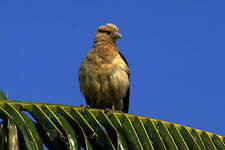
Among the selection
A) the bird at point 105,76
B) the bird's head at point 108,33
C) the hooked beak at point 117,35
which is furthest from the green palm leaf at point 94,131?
the hooked beak at point 117,35

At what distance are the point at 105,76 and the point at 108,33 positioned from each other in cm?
122

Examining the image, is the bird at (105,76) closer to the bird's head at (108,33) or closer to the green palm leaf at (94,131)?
the bird's head at (108,33)

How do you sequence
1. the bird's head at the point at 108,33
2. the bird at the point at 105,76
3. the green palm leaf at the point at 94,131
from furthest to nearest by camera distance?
1. the bird's head at the point at 108,33
2. the bird at the point at 105,76
3. the green palm leaf at the point at 94,131

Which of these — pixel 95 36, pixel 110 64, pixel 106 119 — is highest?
pixel 95 36

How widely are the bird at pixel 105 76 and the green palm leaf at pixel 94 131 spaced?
2295 mm

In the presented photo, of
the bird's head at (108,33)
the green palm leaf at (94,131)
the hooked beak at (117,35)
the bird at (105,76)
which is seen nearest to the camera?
the green palm leaf at (94,131)

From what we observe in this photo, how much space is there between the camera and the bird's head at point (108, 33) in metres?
7.08

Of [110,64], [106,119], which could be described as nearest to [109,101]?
[110,64]

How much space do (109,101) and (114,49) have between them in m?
0.84

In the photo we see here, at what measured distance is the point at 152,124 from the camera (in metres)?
3.84

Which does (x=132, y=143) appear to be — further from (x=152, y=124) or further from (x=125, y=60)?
(x=125, y=60)

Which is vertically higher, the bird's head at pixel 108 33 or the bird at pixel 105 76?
the bird's head at pixel 108 33

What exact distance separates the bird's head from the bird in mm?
21

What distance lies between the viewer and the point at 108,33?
7258mm
